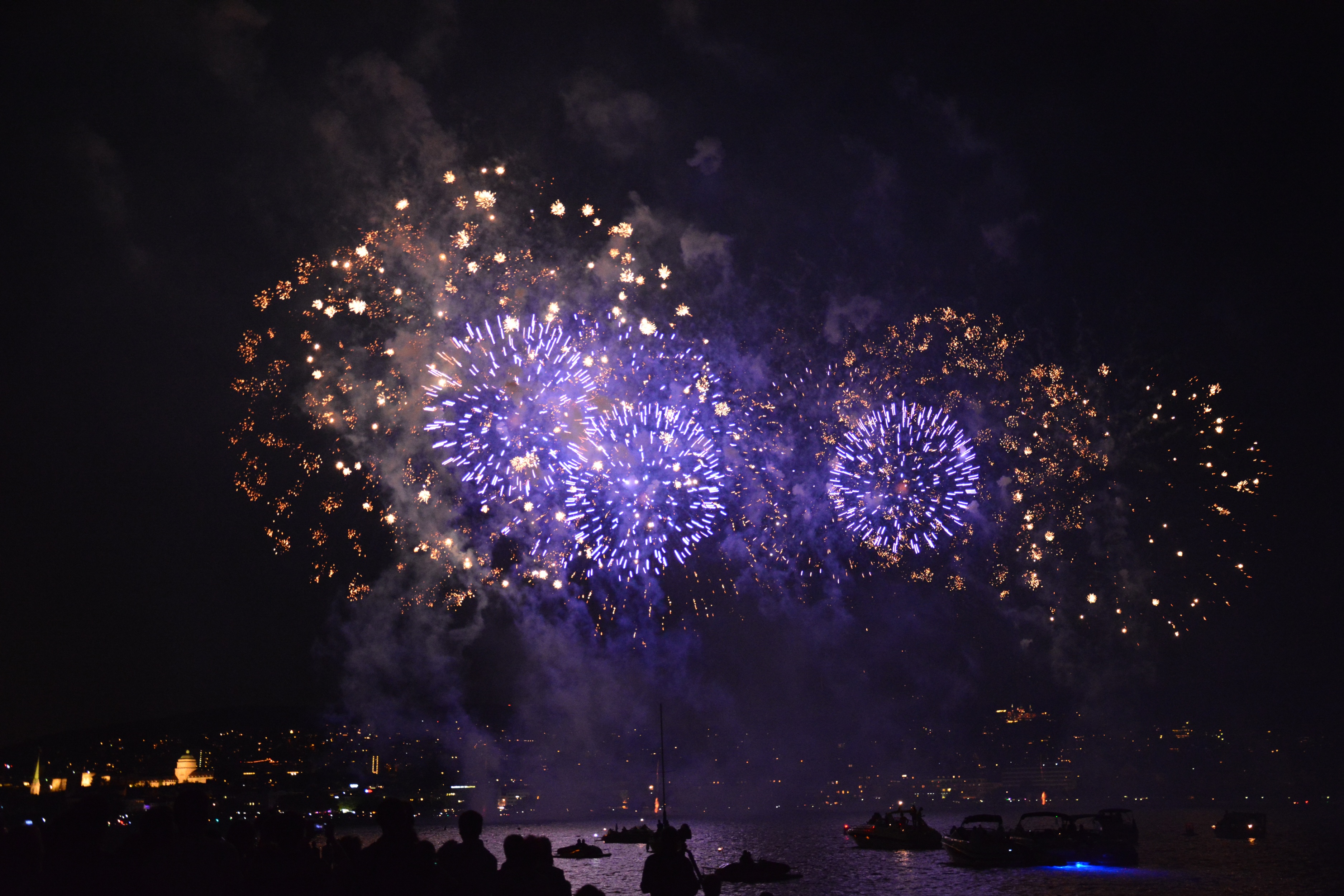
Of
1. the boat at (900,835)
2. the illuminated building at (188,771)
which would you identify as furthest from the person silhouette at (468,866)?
the illuminated building at (188,771)

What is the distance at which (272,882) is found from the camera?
8844 millimetres

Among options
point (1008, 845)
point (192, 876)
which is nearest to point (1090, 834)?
point (1008, 845)

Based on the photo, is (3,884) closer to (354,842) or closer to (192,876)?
(192,876)

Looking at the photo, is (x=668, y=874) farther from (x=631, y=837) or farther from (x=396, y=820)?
(x=631, y=837)

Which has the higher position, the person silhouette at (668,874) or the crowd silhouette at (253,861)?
the crowd silhouette at (253,861)

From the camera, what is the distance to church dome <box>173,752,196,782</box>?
18762 centimetres

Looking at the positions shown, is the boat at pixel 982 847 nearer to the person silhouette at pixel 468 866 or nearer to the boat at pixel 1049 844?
the boat at pixel 1049 844

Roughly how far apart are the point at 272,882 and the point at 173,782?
208864 millimetres

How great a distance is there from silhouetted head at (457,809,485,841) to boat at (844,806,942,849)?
232 feet

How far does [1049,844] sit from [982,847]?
622 cm

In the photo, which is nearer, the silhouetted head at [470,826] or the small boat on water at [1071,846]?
the silhouetted head at [470,826]

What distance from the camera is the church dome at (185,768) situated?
188 meters

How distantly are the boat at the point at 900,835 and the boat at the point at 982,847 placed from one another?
1.73 m

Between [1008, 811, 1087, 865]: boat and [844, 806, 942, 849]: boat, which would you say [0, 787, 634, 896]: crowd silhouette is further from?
[844, 806, 942, 849]: boat
